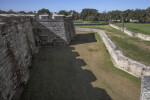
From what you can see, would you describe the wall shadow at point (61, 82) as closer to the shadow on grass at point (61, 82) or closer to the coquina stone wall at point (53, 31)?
the shadow on grass at point (61, 82)

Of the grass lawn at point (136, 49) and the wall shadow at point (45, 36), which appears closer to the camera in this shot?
the grass lawn at point (136, 49)

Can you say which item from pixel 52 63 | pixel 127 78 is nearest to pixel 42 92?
pixel 52 63

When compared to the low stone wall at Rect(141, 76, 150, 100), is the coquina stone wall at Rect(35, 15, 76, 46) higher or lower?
higher

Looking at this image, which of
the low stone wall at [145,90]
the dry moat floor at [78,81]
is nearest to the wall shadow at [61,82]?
the dry moat floor at [78,81]

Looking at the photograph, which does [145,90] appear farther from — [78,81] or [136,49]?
[136,49]

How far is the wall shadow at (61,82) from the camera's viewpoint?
4668 millimetres

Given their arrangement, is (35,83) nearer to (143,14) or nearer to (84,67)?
(84,67)

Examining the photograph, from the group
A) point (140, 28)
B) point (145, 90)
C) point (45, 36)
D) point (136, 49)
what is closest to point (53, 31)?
point (45, 36)

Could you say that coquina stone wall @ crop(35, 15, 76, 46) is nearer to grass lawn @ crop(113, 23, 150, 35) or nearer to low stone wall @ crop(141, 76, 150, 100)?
low stone wall @ crop(141, 76, 150, 100)

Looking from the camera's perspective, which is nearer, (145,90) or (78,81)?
(145,90)

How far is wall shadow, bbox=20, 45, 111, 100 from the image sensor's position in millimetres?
4668

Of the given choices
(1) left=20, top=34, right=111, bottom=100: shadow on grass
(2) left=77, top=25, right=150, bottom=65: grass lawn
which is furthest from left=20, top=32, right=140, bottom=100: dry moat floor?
(2) left=77, top=25, right=150, bottom=65: grass lawn

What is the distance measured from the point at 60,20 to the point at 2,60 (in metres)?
8.02

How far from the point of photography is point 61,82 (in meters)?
5.56
